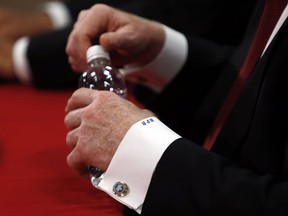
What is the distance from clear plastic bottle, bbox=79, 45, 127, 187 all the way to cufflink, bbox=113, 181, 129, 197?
224 millimetres

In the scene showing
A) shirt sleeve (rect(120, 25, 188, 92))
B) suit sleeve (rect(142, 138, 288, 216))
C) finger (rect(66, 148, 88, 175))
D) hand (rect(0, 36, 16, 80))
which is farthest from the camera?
hand (rect(0, 36, 16, 80))

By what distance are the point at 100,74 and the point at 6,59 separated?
626 mm

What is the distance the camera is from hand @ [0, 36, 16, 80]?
1.31 m

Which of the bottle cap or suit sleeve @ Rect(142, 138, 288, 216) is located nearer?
suit sleeve @ Rect(142, 138, 288, 216)

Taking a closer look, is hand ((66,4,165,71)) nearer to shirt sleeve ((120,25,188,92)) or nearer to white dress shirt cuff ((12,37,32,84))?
shirt sleeve ((120,25,188,92))

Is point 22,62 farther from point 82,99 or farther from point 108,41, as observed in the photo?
point 82,99

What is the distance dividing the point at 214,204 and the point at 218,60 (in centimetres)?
53

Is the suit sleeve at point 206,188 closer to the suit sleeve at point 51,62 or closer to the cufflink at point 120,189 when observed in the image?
the cufflink at point 120,189

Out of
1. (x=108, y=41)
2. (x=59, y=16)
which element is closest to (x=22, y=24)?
(x=59, y=16)

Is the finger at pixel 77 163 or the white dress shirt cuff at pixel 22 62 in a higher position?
the finger at pixel 77 163

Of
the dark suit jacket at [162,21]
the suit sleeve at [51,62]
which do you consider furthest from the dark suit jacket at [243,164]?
the suit sleeve at [51,62]

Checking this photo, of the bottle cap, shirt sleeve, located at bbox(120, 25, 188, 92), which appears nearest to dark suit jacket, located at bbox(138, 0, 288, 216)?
the bottle cap

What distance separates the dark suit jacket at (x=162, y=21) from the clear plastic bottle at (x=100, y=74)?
17.2 inches

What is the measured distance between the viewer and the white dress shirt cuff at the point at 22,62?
1.29 meters
